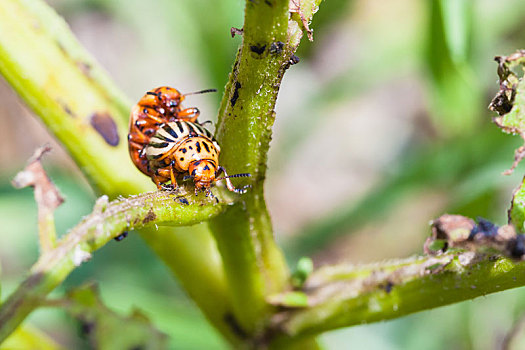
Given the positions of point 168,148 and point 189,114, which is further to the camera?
point 189,114

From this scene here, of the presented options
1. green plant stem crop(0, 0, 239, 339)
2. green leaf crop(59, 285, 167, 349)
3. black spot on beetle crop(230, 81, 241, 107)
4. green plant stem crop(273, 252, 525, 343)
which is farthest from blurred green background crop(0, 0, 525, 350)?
black spot on beetle crop(230, 81, 241, 107)

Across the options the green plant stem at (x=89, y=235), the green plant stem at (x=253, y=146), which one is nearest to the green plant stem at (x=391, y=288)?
the green plant stem at (x=253, y=146)

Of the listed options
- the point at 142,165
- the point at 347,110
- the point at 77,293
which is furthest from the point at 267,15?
the point at 347,110

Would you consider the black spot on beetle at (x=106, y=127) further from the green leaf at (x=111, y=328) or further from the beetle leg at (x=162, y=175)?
the green leaf at (x=111, y=328)

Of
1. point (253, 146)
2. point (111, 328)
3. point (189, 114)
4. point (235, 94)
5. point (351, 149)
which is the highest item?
point (235, 94)

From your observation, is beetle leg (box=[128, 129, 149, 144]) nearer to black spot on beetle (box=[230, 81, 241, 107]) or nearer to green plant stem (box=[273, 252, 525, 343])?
black spot on beetle (box=[230, 81, 241, 107])

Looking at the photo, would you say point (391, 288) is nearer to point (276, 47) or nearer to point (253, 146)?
point (253, 146)

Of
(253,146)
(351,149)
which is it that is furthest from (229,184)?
(351,149)

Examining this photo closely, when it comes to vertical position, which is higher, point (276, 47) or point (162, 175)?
point (276, 47)
